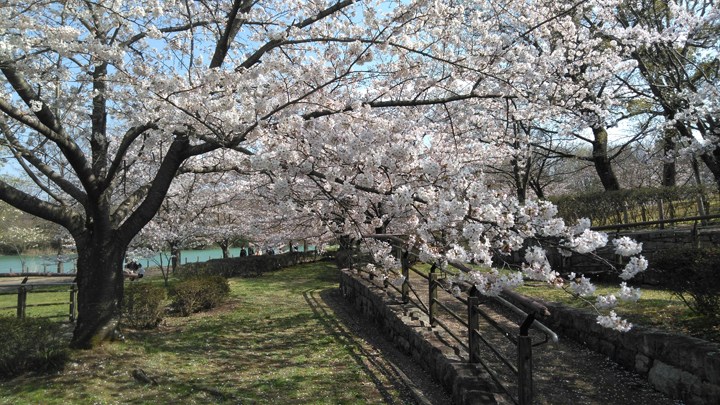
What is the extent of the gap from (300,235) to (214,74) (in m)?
12.7

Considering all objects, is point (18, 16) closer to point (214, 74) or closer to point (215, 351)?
point (214, 74)

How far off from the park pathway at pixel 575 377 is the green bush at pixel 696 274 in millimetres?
1341

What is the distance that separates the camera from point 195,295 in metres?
9.57

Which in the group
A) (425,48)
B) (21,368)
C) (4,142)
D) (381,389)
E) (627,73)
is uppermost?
(627,73)

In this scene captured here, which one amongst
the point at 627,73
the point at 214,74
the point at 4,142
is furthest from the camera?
the point at 627,73

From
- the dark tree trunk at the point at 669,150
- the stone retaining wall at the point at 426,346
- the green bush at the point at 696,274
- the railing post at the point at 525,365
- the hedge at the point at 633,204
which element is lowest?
the stone retaining wall at the point at 426,346

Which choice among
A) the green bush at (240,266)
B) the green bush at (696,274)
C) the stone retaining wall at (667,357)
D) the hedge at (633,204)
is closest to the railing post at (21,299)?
the green bush at (240,266)

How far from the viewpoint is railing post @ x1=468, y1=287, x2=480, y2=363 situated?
161 inches

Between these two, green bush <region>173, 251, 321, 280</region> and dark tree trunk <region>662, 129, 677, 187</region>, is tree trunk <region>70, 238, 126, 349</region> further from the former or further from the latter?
dark tree trunk <region>662, 129, 677, 187</region>

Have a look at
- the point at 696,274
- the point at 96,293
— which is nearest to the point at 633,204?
the point at 696,274

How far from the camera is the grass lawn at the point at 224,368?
448cm

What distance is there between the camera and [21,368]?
4855mm

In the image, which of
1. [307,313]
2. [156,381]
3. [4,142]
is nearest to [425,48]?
[156,381]

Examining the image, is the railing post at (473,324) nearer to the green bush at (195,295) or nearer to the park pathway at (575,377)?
the park pathway at (575,377)
